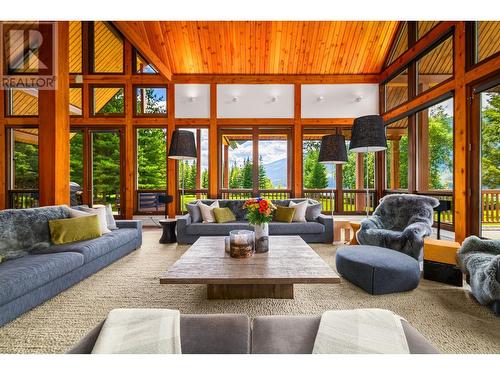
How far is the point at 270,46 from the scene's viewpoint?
19.8ft

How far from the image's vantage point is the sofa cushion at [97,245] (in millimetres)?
2848

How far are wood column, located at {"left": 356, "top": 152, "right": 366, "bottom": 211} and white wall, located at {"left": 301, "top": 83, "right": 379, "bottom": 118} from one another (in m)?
1.16

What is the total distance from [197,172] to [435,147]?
517cm

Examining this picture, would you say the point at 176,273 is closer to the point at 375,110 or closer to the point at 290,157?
the point at 290,157

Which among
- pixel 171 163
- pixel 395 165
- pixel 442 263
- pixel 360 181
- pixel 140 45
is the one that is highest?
pixel 140 45

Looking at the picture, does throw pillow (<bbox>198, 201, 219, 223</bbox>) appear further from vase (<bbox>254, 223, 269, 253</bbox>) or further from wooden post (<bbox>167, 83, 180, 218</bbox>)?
vase (<bbox>254, 223, 269, 253</bbox>)

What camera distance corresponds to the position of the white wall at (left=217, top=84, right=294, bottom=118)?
21.3ft

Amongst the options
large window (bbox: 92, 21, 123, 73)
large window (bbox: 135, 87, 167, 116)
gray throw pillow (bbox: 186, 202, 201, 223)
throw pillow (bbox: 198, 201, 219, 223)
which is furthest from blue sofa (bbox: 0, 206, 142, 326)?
large window (bbox: 92, 21, 123, 73)

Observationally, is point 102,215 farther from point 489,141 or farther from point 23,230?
point 489,141

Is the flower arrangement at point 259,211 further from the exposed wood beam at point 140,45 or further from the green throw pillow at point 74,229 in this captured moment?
the exposed wood beam at point 140,45

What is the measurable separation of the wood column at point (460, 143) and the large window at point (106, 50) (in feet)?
22.9

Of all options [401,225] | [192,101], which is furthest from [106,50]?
[401,225]
